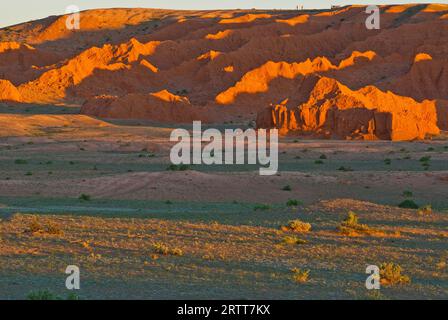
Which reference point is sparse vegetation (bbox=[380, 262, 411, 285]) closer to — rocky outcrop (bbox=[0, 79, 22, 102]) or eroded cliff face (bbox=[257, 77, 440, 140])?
eroded cliff face (bbox=[257, 77, 440, 140])

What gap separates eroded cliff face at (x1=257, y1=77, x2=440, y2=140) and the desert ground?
5.0 inches

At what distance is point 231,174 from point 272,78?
44.7 meters

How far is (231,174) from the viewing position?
28.9 meters

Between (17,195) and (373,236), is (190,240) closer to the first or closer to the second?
(373,236)

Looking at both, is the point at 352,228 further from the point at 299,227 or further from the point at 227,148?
the point at 227,148

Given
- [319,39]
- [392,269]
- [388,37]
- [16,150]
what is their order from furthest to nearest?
1. [319,39]
2. [388,37]
3. [16,150]
4. [392,269]

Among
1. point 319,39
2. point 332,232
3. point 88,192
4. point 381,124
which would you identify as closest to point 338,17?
point 319,39

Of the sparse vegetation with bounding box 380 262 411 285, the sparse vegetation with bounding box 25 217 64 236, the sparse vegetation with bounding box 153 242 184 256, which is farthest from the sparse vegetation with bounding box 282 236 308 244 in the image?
the sparse vegetation with bounding box 25 217 64 236

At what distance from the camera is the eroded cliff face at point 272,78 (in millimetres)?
52094

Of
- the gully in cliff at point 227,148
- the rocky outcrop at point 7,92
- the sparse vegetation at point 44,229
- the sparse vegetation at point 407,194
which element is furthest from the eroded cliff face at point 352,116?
the sparse vegetation at point 44,229

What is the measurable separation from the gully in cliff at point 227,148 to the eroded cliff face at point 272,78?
294 centimetres

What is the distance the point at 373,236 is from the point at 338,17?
99.4m
